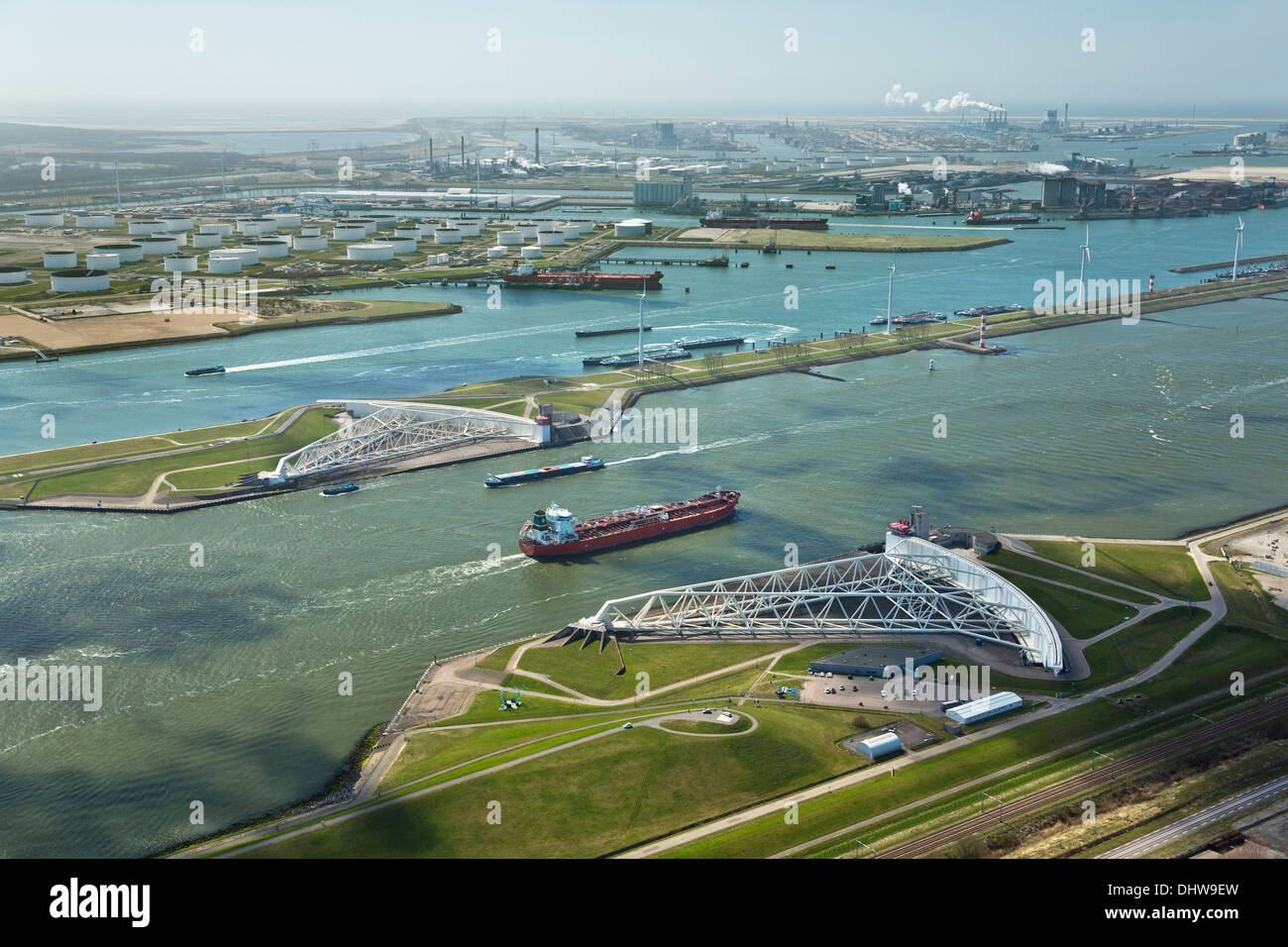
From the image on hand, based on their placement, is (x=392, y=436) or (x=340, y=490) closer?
(x=340, y=490)

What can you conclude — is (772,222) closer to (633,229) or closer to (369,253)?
(633,229)

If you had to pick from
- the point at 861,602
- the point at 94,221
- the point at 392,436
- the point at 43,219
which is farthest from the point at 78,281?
the point at 861,602

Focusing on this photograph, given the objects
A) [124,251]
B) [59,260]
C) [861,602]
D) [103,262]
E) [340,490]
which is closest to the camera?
[861,602]

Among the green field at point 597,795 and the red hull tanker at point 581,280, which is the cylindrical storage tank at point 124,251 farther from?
the green field at point 597,795

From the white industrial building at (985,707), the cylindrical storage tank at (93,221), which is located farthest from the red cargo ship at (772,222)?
the white industrial building at (985,707)

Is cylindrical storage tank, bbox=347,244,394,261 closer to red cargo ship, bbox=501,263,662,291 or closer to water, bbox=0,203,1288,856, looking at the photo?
red cargo ship, bbox=501,263,662,291

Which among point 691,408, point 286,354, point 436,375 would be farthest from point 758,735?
point 286,354

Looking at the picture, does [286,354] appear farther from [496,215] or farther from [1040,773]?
[496,215]
